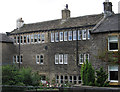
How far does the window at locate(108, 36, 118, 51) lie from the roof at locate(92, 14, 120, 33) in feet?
2.94

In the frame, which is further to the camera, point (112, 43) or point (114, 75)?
point (112, 43)

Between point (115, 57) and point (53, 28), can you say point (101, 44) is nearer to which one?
point (115, 57)

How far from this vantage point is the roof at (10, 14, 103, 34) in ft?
103

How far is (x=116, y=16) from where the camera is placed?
2775 centimetres

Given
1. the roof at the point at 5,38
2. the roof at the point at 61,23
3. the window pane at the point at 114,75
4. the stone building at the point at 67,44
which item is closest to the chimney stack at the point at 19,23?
the roof at the point at 61,23

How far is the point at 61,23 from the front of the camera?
1372 inches

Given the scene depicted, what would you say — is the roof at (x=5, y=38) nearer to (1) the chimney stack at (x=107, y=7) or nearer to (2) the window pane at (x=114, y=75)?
(1) the chimney stack at (x=107, y=7)

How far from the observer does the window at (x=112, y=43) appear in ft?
79.5

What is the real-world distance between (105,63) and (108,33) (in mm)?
3360

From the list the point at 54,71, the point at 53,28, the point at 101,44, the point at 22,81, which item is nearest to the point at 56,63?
the point at 54,71

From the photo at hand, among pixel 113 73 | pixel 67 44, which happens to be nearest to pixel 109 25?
pixel 113 73

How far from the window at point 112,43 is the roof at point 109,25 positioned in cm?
90

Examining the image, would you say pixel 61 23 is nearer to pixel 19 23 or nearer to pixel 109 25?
pixel 19 23

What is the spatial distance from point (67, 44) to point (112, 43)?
9.12 meters
